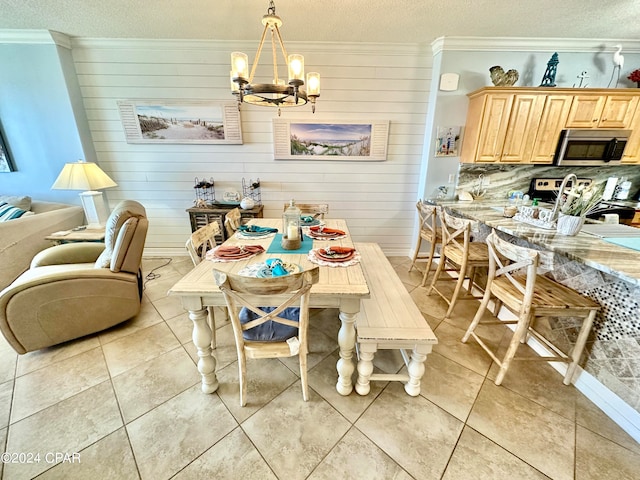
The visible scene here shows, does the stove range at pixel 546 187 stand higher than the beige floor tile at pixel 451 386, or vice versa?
the stove range at pixel 546 187

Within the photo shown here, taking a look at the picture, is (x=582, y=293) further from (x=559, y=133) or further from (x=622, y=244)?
(x=559, y=133)

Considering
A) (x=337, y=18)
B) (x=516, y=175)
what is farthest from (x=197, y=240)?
(x=516, y=175)

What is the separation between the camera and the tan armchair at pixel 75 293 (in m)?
Answer: 1.68

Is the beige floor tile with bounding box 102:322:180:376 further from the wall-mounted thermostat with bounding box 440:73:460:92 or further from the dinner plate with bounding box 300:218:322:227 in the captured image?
the wall-mounted thermostat with bounding box 440:73:460:92

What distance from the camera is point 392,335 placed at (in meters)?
1.42

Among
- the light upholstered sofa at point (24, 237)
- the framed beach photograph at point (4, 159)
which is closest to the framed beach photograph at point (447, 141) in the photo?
the light upholstered sofa at point (24, 237)

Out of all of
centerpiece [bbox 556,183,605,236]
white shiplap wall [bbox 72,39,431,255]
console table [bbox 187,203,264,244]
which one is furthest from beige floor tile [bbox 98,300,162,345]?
centerpiece [bbox 556,183,605,236]

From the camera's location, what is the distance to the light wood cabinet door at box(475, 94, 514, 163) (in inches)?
107

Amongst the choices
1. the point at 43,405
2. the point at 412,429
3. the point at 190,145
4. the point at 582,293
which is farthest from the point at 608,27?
the point at 43,405

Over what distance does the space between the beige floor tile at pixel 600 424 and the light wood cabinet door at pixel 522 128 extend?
2506 millimetres

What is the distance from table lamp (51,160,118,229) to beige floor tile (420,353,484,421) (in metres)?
3.65

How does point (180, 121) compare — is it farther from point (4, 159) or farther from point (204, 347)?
point (204, 347)

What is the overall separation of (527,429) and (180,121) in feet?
14.2

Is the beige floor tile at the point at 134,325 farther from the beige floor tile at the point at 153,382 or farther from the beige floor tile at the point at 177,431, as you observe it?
the beige floor tile at the point at 177,431
